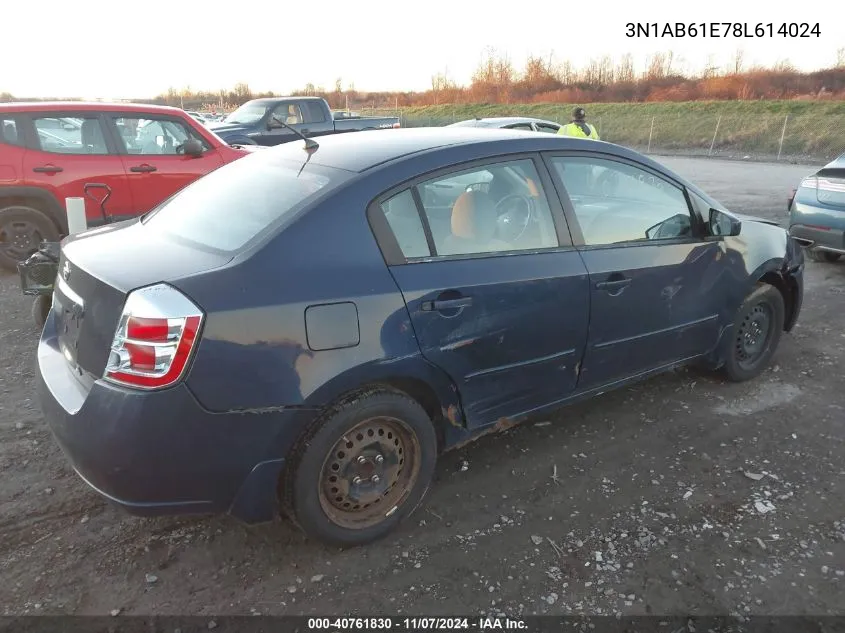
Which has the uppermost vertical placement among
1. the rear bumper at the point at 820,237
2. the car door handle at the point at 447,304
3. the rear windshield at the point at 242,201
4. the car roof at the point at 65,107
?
the car roof at the point at 65,107

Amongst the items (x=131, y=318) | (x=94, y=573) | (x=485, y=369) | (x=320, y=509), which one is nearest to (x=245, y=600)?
(x=320, y=509)

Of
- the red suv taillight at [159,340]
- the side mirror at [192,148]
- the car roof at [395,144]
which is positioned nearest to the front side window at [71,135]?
the side mirror at [192,148]

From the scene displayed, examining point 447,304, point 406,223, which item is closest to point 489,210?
point 406,223

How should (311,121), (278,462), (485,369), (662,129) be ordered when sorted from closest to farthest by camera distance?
(278,462) < (485,369) < (311,121) < (662,129)

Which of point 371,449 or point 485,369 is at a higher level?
point 485,369

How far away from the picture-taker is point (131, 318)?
90.4 inches

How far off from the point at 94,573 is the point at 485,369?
1826mm

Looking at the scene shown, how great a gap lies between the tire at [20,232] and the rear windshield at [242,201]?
4321mm

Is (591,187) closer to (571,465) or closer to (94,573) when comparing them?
(571,465)

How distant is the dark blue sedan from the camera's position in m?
2.31

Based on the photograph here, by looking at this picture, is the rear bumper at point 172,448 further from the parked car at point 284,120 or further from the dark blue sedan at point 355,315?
the parked car at point 284,120

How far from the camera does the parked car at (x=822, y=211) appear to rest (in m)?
6.93

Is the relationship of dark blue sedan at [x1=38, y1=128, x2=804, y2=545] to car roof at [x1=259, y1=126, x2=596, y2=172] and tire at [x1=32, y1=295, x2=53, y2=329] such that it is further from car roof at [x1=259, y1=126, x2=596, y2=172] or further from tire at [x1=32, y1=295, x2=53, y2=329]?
tire at [x1=32, y1=295, x2=53, y2=329]

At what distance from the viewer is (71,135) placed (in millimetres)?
6945
